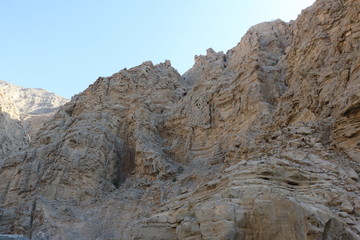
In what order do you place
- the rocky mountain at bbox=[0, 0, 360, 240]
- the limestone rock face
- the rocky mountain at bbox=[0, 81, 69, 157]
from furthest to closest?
the limestone rock face, the rocky mountain at bbox=[0, 81, 69, 157], the rocky mountain at bbox=[0, 0, 360, 240]

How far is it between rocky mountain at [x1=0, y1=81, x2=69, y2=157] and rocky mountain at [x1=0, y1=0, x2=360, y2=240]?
9.46 m

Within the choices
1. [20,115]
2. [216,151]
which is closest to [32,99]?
[20,115]

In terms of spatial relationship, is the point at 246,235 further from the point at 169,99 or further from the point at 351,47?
the point at 169,99

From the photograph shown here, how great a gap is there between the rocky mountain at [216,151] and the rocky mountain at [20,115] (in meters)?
9.46

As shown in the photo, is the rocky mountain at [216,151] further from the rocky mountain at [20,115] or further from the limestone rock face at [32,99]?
the limestone rock face at [32,99]

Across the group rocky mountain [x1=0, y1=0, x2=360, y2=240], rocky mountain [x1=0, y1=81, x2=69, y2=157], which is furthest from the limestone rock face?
rocky mountain [x1=0, y1=0, x2=360, y2=240]

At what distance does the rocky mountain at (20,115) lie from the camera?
43.0 m

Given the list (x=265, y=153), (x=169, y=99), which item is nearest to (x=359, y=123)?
(x=265, y=153)

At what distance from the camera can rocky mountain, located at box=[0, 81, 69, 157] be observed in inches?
1693

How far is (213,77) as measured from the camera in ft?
107

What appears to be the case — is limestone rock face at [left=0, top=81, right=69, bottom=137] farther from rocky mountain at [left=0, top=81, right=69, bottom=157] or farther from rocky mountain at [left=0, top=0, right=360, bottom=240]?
rocky mountain at [left=0, top=0, right=360, bottom=240]

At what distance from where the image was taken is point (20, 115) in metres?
63.6

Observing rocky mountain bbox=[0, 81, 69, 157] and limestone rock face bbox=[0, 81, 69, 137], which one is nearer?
rocky mountain bbox=[0, 81, 69, 157]

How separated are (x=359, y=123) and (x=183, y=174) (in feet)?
48.4
